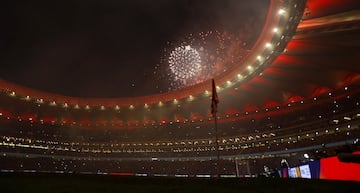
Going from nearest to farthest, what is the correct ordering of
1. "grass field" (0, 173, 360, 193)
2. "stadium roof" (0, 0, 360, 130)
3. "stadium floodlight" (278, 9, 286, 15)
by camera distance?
"grass field" (0, 173, 360, 193) → "stadium floodlight" (278, 9, 286, 15) → "stadium roof" (0, 0, 360, 130)

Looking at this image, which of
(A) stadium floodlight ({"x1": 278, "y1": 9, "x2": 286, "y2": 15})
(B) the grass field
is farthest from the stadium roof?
(B) the grass field

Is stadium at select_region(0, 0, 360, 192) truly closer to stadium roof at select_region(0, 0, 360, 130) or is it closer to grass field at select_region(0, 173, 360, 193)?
stadium roof at select_region(0, 0, 360, 130)

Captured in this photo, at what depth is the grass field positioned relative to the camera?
6254 millimetres

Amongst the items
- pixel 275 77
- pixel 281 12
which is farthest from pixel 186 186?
pixel 275 77

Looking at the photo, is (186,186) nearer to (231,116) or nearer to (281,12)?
(281,12)

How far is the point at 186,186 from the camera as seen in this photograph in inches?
285

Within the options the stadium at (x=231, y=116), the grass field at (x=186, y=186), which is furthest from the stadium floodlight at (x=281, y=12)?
the grass field at (x=186, y=186)

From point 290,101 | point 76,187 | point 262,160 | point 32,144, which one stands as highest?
point 290,101

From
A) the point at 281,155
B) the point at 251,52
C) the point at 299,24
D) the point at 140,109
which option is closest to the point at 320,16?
the point at 299,24

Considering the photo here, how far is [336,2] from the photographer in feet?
64.6

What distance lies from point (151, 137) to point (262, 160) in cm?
1736

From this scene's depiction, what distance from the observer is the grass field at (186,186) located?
6254mm

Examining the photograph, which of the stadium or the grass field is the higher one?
the stadium

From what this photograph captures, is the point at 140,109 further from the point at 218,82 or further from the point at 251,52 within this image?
the point at 251,52
